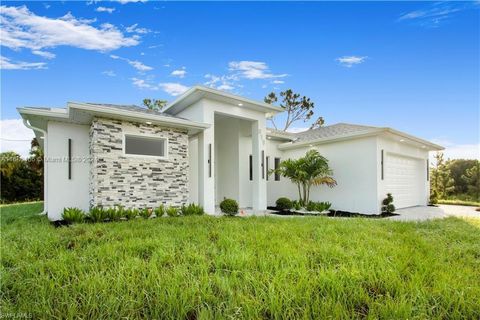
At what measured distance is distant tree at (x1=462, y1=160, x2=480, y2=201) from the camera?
769 inches

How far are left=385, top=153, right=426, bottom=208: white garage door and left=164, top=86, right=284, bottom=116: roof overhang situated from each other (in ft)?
19.6

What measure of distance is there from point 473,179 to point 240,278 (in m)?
26.2

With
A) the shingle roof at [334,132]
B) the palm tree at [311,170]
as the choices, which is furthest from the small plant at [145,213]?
the shingle roof at [334,132]

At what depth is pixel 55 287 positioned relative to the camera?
263cm

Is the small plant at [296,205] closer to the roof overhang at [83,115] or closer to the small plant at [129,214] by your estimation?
the roof overhang at [83,115]

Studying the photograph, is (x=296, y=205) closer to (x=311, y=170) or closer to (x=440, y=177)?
(x=311, y=170)

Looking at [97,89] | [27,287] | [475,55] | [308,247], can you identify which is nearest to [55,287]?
[27,287]

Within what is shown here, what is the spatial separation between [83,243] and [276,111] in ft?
29.6

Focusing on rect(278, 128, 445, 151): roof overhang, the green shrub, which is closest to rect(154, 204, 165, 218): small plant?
the green shrub

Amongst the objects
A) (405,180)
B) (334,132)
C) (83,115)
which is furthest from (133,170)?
(405,180)

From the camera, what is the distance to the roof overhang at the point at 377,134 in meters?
9.82

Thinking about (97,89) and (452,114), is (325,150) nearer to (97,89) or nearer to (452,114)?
(452,114)

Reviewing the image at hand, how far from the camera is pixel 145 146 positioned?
8.78 metres

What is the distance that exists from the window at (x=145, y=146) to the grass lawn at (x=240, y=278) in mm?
4390
